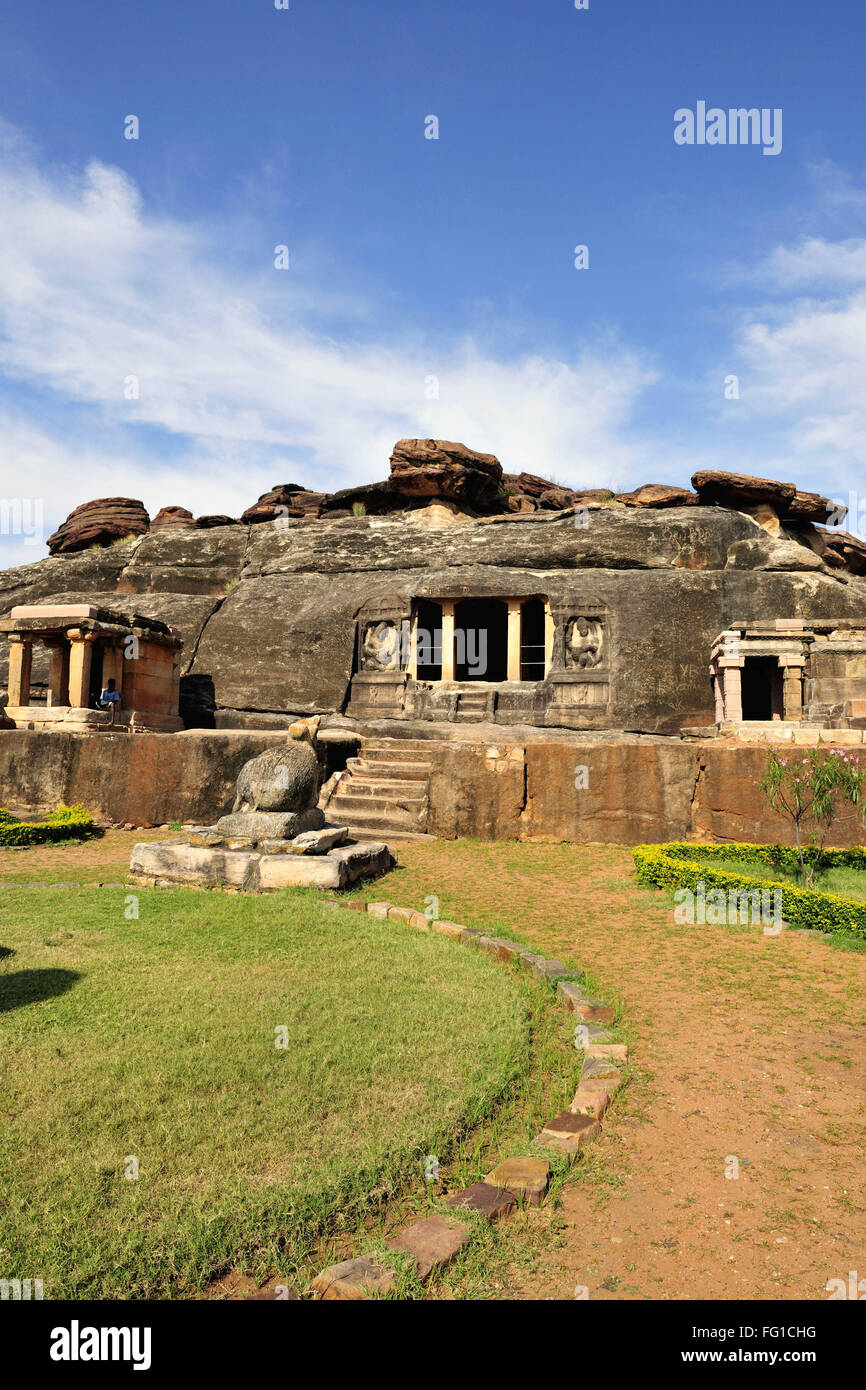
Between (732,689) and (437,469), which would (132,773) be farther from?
(437,469)

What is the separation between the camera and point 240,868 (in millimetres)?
7402

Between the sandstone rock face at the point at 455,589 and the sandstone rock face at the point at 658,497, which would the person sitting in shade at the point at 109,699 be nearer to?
the sandstone rock face at the point at 455,589

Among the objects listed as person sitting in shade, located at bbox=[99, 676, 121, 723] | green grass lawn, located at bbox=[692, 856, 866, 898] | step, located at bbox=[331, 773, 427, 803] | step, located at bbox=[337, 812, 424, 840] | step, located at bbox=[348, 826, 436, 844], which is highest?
person sitting in shade, located at bbox=[99, 676, 121, 723]

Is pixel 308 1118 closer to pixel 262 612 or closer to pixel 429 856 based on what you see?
pixel 429 856

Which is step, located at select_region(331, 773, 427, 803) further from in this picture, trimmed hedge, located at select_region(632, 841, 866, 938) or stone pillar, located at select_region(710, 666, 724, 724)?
stone pillar, located at select_region(710, 666, 724, 724)

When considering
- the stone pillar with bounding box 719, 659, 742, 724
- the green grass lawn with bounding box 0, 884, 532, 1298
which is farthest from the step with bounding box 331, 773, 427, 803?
the stone pillar with bounding box 719, 659, 742, 724

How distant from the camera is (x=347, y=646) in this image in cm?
1888

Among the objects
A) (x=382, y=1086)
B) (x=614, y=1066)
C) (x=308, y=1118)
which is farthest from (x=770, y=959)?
(x=308, y=1118)

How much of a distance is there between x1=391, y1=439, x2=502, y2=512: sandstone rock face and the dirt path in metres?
19.8

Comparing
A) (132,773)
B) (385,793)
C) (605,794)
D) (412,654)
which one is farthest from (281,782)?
(412,654)

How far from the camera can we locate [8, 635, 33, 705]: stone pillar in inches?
621

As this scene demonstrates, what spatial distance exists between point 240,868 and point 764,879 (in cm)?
507

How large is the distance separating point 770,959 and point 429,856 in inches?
179

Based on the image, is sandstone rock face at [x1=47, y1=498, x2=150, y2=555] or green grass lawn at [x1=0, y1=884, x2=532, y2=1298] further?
sandstone rock face at [x1=47, y1=498, x2=150, y2=555]
